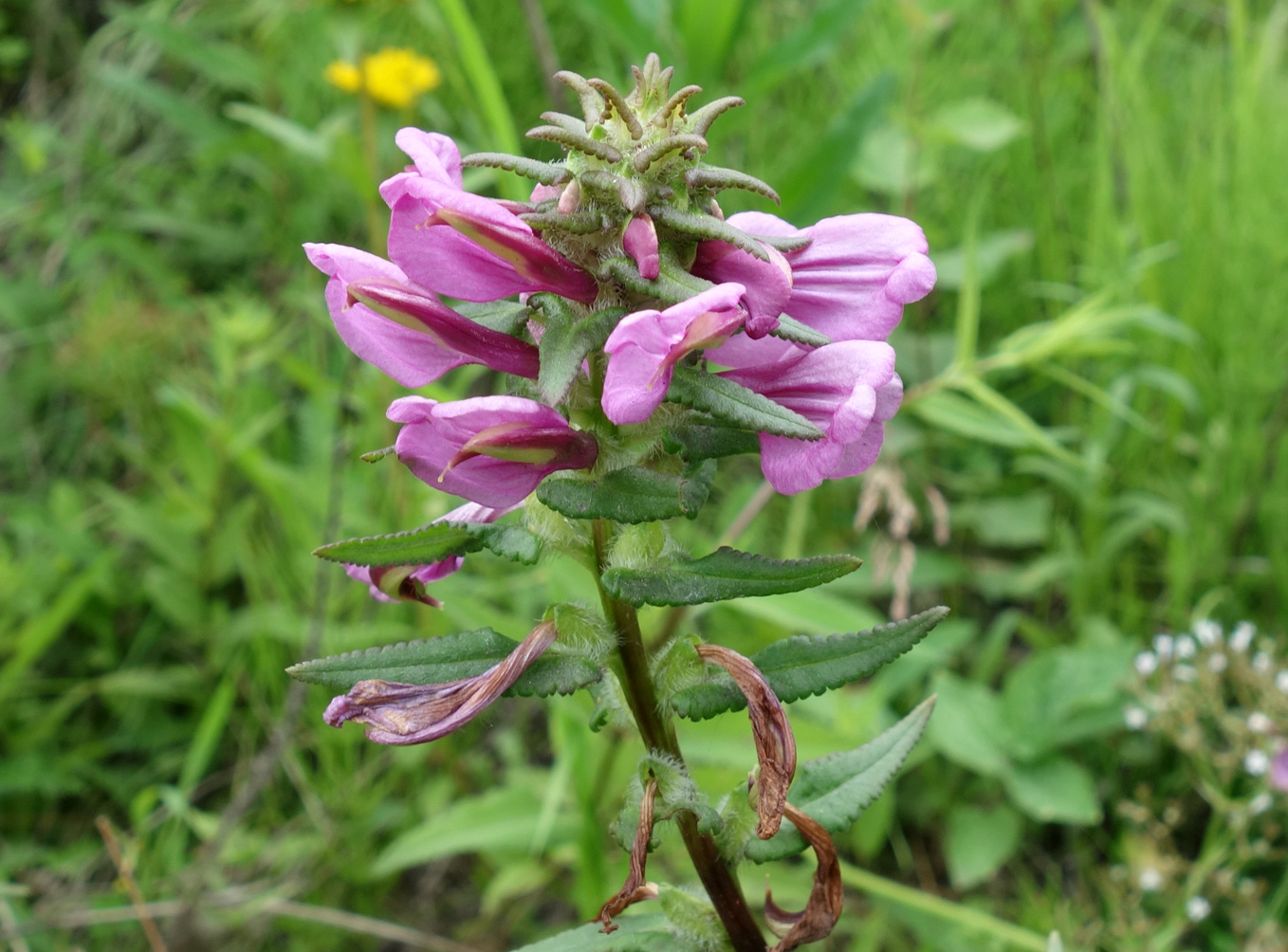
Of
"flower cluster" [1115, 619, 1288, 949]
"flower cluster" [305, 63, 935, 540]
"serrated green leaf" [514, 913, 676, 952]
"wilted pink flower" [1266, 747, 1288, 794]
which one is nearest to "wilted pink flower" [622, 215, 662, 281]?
"flower cluster" [305, 63, 935, 540]

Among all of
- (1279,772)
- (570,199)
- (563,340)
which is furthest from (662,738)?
(1279,772)

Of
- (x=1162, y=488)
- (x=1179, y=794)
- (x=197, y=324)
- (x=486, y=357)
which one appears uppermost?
(x=486, y=357)

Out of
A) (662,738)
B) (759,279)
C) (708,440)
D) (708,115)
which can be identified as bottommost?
(662,738)

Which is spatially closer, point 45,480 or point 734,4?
point 734,4

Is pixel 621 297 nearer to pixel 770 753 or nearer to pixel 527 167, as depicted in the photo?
pixel 527 167

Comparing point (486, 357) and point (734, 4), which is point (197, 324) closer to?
point (734, 4)

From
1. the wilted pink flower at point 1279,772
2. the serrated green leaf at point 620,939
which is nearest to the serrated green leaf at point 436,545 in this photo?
the serrated green leaf at point 620,939

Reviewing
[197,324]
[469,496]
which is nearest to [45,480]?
[197,324]

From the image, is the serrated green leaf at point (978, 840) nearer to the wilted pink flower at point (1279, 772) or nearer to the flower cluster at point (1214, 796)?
the flower cluster at point (1214, 796)
